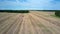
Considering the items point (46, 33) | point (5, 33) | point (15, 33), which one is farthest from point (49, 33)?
point (5, 33)

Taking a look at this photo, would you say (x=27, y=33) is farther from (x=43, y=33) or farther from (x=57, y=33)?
(x=57, y=33)

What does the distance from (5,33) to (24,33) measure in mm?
1046

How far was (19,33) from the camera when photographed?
24.1 ft

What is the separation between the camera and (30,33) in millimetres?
7371

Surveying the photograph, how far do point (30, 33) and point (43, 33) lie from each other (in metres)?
0.71

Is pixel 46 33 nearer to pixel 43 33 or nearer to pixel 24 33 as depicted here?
pixel 43 33

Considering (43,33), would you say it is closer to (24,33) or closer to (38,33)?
(38,33)

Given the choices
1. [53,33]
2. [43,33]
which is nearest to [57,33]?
[53,33]

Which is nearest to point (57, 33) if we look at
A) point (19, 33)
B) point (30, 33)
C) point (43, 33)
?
point (43, 33)

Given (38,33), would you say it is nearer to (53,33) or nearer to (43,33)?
(43,33)

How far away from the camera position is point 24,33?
7355 millimetres

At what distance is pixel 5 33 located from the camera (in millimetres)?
7359

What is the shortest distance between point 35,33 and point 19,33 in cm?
88

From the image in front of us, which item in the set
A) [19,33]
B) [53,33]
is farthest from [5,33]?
[53,33]
